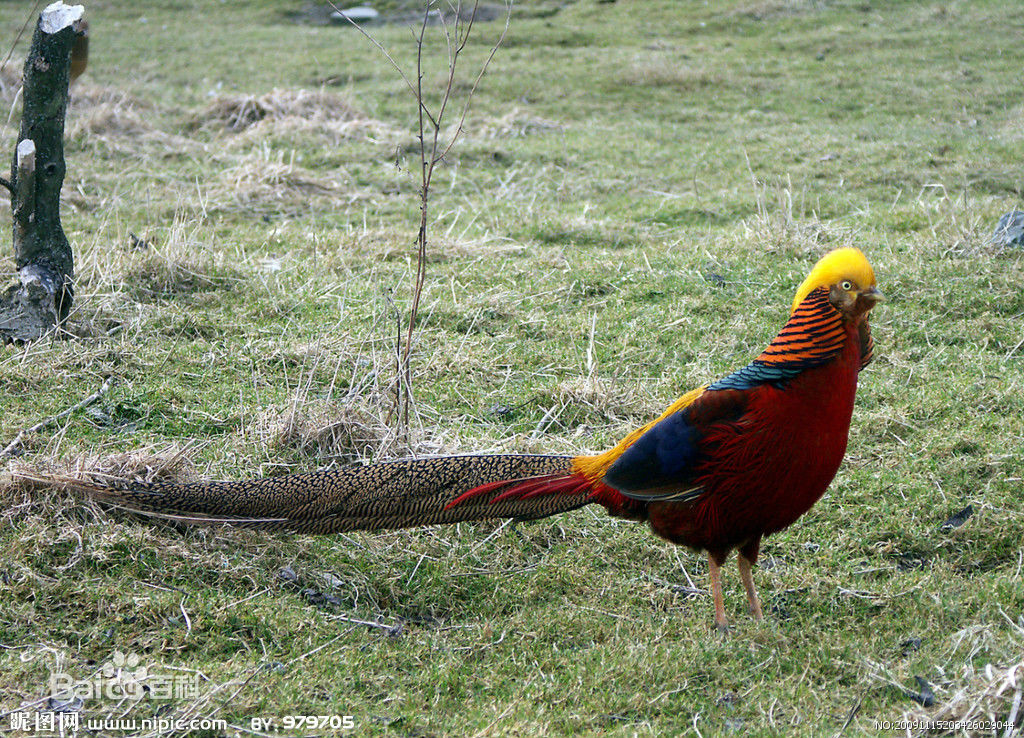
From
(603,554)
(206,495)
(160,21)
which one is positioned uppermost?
(160,21)

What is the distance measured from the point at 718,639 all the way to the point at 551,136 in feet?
22.9

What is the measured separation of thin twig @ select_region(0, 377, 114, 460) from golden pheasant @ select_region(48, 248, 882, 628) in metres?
0.63

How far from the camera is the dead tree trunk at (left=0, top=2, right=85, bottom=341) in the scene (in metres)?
4.20

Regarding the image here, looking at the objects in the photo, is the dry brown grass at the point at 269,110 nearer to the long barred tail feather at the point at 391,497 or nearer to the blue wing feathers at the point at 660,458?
the long barred tail feather at the point at 391,497

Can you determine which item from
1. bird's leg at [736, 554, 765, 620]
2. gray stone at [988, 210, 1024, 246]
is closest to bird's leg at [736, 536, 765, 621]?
bird's leg at [736, 554, 765, 620]

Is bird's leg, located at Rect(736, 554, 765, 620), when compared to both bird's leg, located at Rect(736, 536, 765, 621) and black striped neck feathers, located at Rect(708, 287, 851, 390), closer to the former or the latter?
bird's leg, located at Rect(736, 536, 765, 621)

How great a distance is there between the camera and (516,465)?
296 cm

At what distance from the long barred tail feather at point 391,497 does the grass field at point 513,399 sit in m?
0.13

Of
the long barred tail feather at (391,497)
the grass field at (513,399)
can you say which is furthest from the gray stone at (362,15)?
the long barred tail feather at (391,497)

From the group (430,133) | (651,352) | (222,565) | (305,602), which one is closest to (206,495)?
(222,565)

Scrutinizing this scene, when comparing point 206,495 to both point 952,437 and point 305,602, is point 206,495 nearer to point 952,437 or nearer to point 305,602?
point 305,602

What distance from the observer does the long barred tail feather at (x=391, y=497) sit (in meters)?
2.93

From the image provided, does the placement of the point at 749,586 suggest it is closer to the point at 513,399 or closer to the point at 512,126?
the point at 513,399
